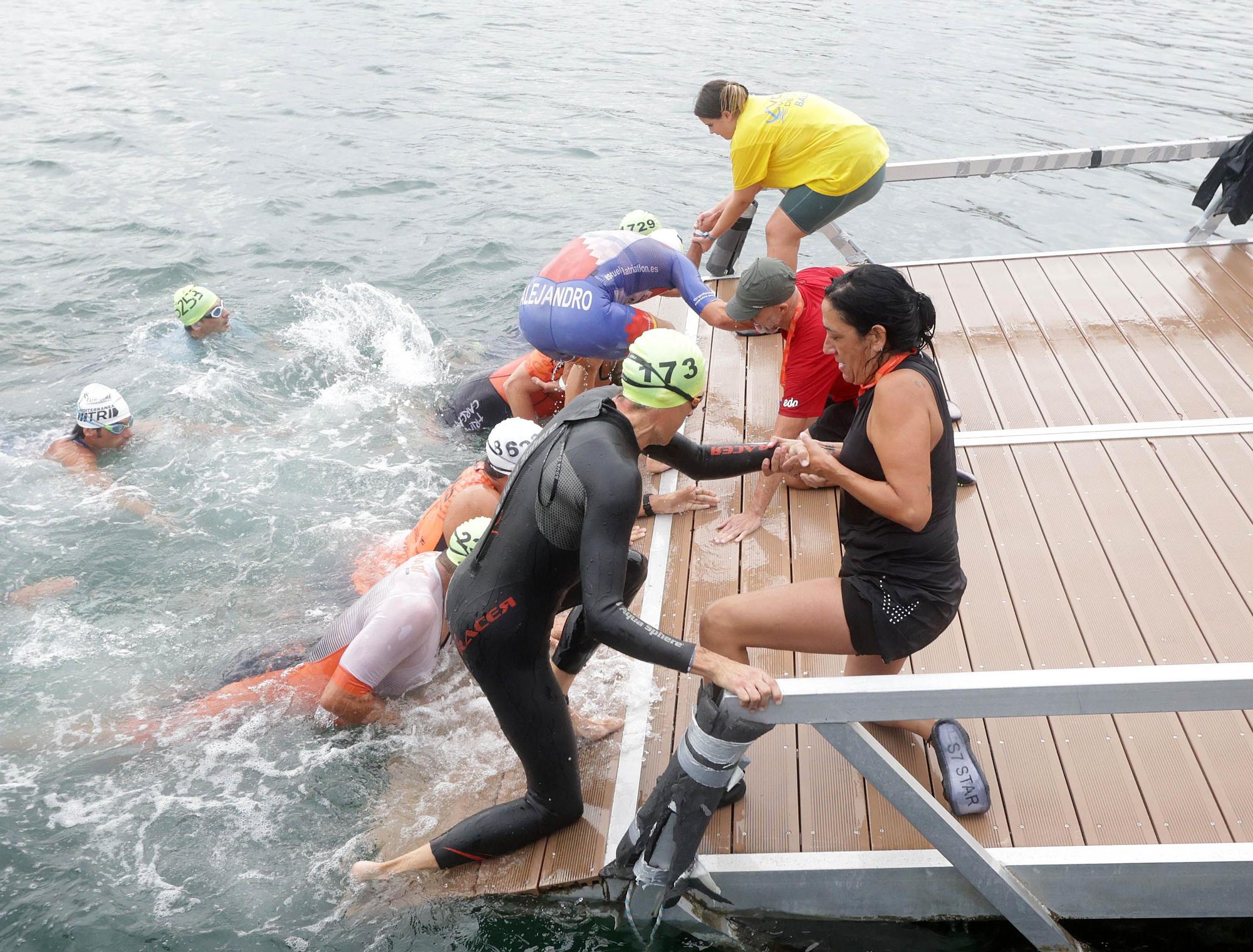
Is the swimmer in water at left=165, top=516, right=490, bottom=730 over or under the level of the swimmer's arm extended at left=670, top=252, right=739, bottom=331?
under

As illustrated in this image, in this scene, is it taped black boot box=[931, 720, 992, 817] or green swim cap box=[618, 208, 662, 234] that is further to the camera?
green swim cap box=[618, 208, 662, 234]

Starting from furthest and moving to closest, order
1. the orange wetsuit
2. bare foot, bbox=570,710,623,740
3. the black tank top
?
the orange wetsuit, bare foot, bbox=570,710,623,740, the black tank top

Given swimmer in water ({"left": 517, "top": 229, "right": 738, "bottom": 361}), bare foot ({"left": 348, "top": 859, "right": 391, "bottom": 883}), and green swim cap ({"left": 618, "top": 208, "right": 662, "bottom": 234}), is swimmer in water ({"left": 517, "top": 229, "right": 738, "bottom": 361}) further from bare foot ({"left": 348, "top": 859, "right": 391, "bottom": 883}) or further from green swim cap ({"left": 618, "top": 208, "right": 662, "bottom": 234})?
bare foot ({"left": 348, "top": 859, "right": 391, "bottom": 883})

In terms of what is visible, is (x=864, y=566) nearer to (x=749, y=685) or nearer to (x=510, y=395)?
(x=749, y=685)

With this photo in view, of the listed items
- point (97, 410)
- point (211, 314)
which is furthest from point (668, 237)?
point (211, 314)

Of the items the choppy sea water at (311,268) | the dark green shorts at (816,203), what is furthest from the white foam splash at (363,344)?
the dark green shorts at (816,203)

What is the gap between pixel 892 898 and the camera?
3787 millimetres

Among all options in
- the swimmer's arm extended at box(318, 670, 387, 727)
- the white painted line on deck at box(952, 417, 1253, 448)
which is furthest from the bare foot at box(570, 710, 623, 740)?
the white painted line on deck at box(952, 417, 1253, 448)

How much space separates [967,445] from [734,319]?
1853 mm

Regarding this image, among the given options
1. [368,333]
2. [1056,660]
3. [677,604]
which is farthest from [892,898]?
[368,333]

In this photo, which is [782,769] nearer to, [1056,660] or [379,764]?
[1056,660]

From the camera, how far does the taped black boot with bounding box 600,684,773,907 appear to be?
3.21 metres

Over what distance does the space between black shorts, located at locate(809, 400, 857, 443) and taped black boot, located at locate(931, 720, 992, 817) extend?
1.95 metres

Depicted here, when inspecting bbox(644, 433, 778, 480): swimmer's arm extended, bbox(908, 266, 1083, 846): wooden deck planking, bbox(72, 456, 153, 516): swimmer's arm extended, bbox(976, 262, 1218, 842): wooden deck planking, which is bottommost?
bbox(72, 456, 153, 516): swimmer's arm extended
